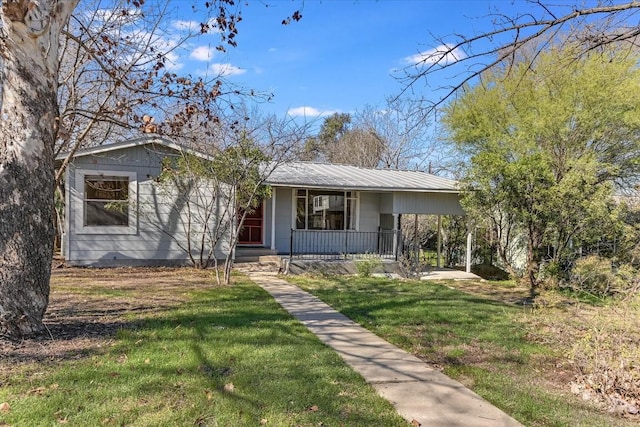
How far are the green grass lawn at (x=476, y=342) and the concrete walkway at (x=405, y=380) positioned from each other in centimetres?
18

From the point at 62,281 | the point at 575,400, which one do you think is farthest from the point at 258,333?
the point at 62,281

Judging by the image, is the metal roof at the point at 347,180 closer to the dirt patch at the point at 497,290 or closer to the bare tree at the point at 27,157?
the dirt patch at the point at 497,290

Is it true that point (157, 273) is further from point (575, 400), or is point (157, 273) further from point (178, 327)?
point (575, 400)

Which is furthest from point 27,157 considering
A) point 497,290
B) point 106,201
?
point 497,290

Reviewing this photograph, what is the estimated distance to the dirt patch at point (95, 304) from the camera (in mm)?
4395

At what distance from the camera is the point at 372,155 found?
29.9 metres

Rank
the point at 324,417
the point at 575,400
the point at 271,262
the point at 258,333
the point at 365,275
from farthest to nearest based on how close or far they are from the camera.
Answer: the point at 271,262
the point at 365,275
the point at 258,333
the point at 575,400
the point at 324,417

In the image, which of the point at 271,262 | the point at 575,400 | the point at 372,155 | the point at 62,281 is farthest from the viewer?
the point at 372,155

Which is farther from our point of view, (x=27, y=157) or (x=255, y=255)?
(x=255, y=255)

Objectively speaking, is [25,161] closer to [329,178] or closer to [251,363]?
[251,363]

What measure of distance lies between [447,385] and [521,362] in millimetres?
1376

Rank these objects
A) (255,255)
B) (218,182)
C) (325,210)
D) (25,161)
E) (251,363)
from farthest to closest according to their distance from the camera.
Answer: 1. (325,210)
2. (255,255)
3. (218,182)
4. (25,161)
5. (251,363)

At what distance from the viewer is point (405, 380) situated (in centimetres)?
414

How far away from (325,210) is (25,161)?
1094 centimetres
